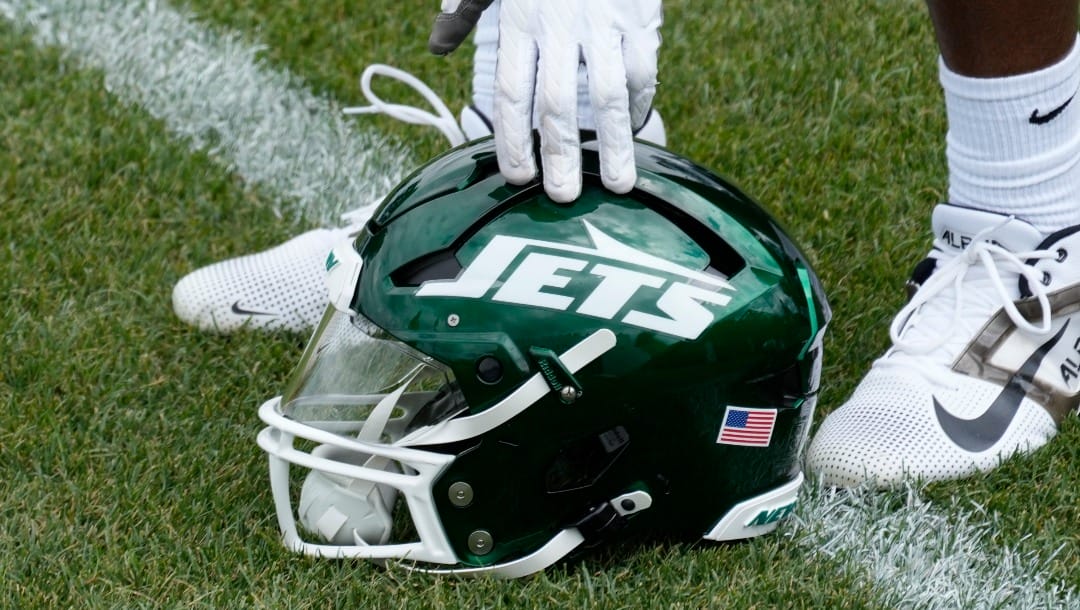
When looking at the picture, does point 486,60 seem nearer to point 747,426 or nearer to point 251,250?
point 251,250

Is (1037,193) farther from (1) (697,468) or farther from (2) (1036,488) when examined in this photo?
(1) (697,468)

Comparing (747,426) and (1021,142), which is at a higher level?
(1021,142)

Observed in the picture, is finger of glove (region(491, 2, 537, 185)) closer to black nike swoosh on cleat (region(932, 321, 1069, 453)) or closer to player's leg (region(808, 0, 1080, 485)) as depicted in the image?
player's leg (region(808, 0, 1080, 485))

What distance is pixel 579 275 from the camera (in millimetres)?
1733

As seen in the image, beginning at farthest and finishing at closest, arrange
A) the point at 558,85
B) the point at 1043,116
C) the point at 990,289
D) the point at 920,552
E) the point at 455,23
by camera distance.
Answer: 1. the point at 990,289
2. the point at 1043,116
3. the point at 920,552
4. the point at 455,23
5. the point at 558,85

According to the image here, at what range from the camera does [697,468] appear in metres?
1.85

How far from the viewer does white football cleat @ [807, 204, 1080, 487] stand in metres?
2.09

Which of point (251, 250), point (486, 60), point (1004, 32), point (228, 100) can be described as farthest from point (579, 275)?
point (228, 100)

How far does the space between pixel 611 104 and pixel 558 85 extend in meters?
0.07

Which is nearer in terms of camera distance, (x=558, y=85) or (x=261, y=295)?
(x=558, y=85)

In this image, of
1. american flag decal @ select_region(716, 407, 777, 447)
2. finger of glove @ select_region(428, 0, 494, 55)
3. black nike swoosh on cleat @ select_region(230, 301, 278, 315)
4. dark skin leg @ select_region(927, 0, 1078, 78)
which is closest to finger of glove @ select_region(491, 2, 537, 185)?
finger of glove @ select_region(428, 0, 494, 55)

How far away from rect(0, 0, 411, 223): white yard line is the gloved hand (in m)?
1.26

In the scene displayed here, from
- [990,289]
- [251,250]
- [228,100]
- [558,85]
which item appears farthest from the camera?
[228,100]

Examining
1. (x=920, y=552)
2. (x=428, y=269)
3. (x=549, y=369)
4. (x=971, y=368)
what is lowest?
(x=920, y=552)
